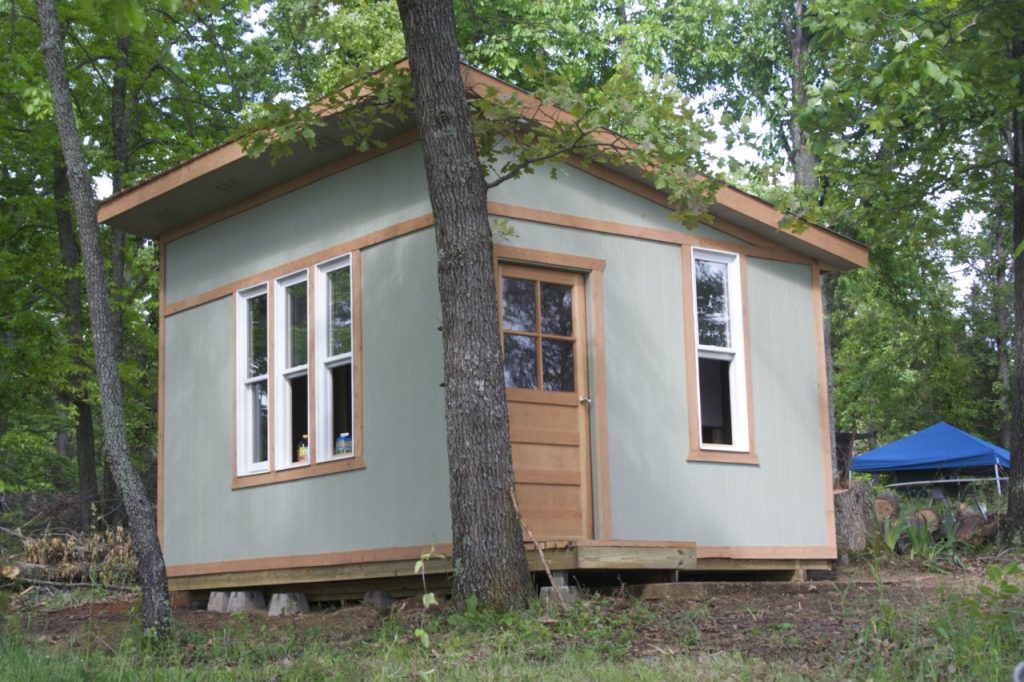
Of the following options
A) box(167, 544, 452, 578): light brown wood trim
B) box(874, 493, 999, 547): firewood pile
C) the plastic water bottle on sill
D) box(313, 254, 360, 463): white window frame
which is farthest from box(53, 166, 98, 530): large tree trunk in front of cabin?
box(874, 493, 999, 547): firewood pile

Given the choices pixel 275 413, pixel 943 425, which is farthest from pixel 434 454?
pixel 943 425

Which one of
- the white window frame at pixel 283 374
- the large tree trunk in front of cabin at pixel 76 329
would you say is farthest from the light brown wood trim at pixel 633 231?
the large tree trunk in front of cabin at pixel 76 329

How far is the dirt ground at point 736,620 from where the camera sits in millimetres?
6984

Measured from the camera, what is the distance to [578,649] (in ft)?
23.1

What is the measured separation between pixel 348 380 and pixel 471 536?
3.04 metres

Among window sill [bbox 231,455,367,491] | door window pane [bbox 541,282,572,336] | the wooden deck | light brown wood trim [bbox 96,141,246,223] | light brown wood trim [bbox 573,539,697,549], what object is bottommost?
the wooden deck

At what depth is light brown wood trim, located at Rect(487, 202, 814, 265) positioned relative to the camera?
9906 millimetres

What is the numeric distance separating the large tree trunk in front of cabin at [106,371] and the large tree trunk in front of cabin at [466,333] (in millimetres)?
2107

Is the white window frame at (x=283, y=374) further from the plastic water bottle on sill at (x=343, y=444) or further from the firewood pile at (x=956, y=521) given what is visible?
the firewood pile at (x=956, y=521)

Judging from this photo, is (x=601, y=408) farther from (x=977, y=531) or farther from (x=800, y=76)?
(x=800, y=76)

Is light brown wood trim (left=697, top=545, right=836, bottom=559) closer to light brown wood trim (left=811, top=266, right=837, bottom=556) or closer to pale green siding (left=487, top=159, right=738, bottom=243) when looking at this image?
light brown wood trim (left=811, top=266, right=837, bottom=556)

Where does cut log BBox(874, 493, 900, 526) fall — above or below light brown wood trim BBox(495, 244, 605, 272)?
below

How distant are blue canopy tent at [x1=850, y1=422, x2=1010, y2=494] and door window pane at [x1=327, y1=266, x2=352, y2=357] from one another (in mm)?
17499

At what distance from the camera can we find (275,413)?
11.3 metres
